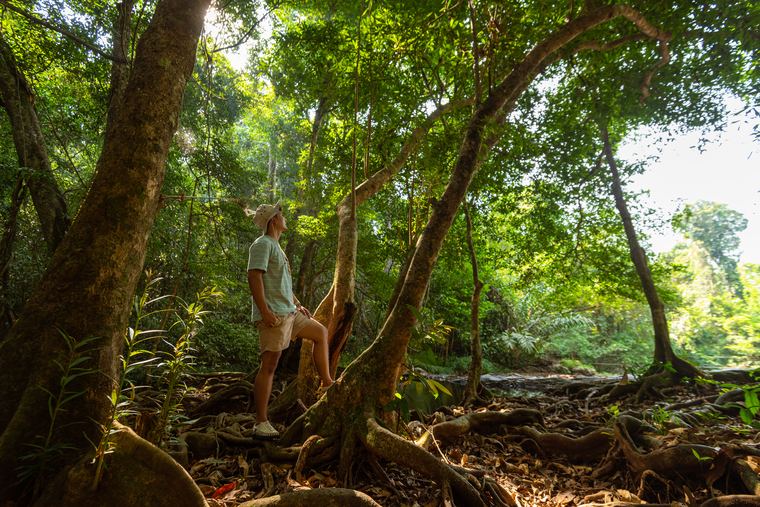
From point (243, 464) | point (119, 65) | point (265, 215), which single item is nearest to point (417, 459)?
point (243, 464)

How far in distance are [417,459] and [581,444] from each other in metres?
2.48

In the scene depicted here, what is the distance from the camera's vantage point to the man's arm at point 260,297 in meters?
3.03

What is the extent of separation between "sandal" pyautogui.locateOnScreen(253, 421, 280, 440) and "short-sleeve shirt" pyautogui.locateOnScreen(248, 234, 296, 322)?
3.12 feet

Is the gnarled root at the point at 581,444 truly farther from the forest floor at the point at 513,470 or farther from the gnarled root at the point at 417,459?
the gnarled root at the point at 417,459

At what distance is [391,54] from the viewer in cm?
481

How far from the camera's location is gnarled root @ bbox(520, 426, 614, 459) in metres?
3.50

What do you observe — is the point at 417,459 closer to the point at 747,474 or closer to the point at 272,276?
the point at 272,276

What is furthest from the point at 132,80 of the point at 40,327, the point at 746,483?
the point at 746,483

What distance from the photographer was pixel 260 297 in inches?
119

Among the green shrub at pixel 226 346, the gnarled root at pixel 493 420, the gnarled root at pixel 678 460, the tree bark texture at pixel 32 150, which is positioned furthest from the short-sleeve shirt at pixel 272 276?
the green shrub at pixel 226 346

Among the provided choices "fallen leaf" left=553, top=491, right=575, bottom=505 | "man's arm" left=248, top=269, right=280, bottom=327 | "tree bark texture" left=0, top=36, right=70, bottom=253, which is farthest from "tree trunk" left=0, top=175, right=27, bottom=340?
"fallen leaf" left=553, top=491, right=575, bottom=505

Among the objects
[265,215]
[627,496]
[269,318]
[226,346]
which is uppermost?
[265,215]

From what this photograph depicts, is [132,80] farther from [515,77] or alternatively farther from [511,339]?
[511,339]

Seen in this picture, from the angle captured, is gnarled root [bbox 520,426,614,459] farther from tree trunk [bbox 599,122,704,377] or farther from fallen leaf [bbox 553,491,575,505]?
tree trunk [bbox 599,122,704,377]
